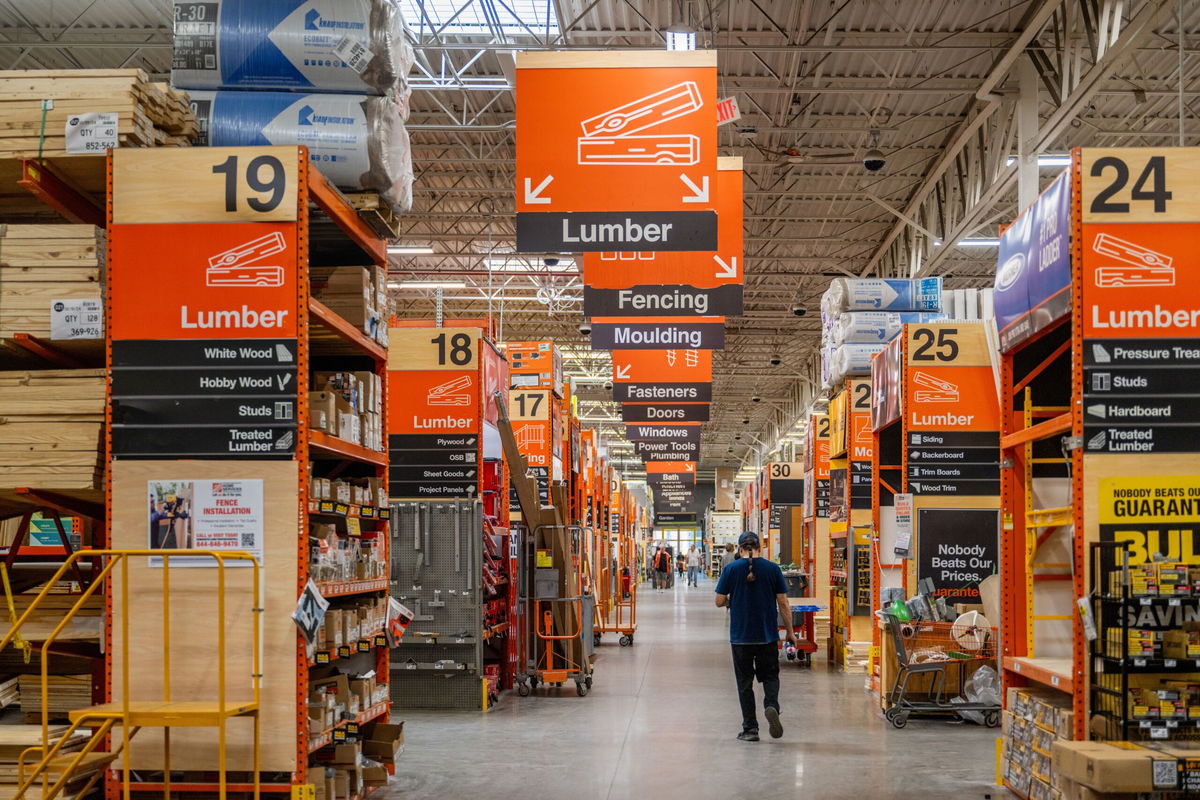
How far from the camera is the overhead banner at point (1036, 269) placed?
262 inches

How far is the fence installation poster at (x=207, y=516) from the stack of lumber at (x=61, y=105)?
5.89 feet

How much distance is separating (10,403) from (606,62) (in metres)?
4.41

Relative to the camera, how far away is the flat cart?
1645 cm

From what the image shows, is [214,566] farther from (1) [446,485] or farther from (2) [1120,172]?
(1) [446,485]

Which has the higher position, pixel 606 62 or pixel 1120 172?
pixel 606 62

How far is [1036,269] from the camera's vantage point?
23.4 ft

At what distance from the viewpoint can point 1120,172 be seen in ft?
21.2

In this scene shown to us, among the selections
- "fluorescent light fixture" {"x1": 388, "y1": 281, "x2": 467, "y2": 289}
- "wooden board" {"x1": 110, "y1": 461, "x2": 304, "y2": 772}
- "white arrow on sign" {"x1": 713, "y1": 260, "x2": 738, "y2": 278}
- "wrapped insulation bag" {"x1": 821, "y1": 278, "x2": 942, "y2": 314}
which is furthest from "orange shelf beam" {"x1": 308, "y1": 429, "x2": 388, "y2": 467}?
"fluorescent light fixture" {"x1": 388, "y1": 281, "x2": 467, "y2": 289}

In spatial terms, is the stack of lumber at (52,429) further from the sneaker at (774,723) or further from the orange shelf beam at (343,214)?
the sneaker at (774,723)

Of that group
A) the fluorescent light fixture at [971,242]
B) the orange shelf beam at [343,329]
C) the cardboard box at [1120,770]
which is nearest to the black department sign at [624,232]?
the orange shelf beam at [343,329]

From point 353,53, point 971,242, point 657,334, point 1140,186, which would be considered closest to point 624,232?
point 353,53

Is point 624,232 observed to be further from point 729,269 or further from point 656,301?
point 656,301

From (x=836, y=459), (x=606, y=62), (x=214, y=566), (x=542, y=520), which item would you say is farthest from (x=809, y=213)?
(x=214, y=566)

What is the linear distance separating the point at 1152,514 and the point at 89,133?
19.2 feet
